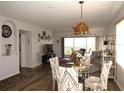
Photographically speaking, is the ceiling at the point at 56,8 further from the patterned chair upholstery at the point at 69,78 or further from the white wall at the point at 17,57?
the patterned chair upholstery at the point at 69,78

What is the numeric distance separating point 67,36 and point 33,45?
14.6 ft

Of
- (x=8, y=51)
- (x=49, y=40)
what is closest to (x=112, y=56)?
(x=8, y=51)

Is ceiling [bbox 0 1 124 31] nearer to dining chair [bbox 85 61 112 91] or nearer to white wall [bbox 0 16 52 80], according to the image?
white wall [bbox 0 16 52 80]

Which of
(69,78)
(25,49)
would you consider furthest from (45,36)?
(69,78)

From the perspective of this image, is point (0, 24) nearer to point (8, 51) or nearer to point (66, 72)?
point (8, 51)

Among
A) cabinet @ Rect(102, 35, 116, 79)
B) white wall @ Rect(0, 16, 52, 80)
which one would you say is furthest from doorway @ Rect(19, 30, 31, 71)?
cabinet @ Rect(102, 35, 116, 79)

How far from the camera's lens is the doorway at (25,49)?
784cm

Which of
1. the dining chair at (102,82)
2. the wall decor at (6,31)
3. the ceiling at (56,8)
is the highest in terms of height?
the ceiling at (56,8)

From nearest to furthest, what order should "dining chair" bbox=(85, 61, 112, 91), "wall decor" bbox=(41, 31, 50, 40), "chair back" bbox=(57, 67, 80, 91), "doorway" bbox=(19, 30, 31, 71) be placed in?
"chair back" bbox=(57, 67, 80, 91) → "dining chair" bbox=(85, 61, 112, 91) → "doorway" bbox=(19, 30, 31, 71) → "wall decor" bbox=(41, 31, 50, 40)

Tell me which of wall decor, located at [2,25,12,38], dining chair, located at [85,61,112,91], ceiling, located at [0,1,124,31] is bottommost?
dining chair, located at [85,61,112,91]

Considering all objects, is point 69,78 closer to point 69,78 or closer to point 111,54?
point 69,78

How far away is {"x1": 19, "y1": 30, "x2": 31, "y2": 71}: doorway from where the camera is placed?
7.84m

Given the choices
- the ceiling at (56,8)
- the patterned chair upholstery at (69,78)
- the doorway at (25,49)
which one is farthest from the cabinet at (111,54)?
the doorway at (25,49)

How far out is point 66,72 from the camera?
2.42 m
